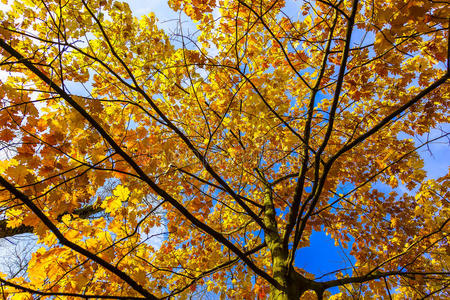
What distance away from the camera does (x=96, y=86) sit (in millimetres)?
4367

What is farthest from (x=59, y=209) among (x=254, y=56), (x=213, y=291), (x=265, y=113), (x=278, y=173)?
(x=278, y=173)

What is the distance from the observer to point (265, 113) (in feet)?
10.4

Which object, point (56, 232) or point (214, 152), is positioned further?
point (214, 152)

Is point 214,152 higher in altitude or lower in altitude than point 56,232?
higher

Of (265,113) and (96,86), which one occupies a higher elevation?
(96,86)

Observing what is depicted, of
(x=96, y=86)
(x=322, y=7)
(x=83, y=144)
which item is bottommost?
(x=83, y=144)

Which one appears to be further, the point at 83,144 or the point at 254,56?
the point at 254,56

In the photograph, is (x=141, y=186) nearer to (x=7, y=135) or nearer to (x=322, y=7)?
(x=7, y=135)

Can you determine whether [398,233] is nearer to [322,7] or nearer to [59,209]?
[322,7]

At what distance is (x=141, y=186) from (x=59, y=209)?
94cm

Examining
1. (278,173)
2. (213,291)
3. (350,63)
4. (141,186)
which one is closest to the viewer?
(141,186)

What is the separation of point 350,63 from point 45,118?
4.42m

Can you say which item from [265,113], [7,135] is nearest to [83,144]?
[7,135]

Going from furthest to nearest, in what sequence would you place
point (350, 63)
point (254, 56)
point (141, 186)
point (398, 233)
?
point (398, 233)
point (254, 56)
point (350, 63)
point (141, 186)
